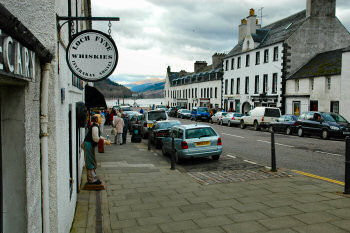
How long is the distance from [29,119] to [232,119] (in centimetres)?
3162

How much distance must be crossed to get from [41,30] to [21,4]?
0.36m

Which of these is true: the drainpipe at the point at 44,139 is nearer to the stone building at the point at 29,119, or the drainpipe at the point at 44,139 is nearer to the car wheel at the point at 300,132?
the stone building at the point at 29,119

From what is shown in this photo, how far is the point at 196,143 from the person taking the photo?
41.0 feet

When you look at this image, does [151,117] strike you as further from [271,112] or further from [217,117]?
[217,117]

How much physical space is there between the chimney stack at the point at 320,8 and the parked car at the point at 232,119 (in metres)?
13.6

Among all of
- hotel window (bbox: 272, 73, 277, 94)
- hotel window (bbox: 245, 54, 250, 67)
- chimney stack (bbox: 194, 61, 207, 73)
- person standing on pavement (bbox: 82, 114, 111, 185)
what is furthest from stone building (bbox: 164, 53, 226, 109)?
person standing on pavement (bbox: 82, 114, 111, 185)

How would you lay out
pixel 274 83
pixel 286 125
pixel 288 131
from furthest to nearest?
1. pixel 274 83
2. pixel 286 125
3. pixel 288 131

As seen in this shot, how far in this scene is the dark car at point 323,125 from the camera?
20.1 m

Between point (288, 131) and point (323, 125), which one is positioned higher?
point (323, 125)

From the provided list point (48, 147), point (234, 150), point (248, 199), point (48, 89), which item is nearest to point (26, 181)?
point (48, 147)

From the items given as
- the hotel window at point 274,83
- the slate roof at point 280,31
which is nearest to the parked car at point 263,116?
the hotel window at point 274,83

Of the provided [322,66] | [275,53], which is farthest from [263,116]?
[275,53]

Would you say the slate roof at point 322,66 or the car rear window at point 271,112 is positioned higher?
the slate roof at point 322,66

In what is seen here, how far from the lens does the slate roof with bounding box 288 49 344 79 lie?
29234 mm
